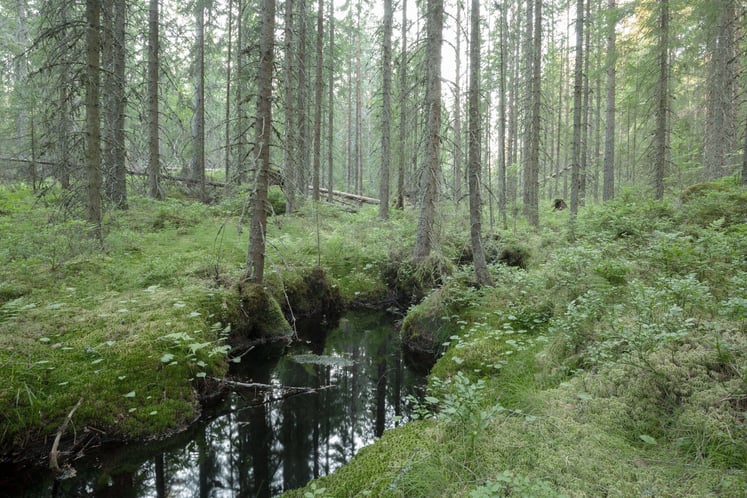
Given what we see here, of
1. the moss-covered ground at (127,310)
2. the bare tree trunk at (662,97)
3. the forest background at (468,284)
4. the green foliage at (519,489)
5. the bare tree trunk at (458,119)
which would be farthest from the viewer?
the bare tree trunk at (662,97)

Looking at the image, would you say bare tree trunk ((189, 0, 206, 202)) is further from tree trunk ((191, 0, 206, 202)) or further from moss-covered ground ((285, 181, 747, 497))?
moss-covered ground ((285, 181, 747, 497))

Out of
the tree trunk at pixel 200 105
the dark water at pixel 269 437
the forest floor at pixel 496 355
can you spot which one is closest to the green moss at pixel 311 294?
the forest floor at pixel 496 355

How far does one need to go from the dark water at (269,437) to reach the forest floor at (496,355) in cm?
40

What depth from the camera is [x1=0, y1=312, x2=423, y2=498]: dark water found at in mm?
4246

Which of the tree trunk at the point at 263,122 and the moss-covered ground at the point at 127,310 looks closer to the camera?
the moss-covered ground at the point at 127,310

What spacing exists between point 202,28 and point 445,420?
18.7m

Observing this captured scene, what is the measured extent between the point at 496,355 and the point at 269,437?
321 cm

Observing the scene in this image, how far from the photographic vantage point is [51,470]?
4152 mm

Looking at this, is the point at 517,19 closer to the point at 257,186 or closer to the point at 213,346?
the point at 257,186

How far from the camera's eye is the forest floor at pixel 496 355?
293 centimetres

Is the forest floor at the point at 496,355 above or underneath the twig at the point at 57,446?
above

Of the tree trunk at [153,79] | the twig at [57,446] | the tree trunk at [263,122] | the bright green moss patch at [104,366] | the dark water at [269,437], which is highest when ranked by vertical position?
the tree trunk at [153,79]

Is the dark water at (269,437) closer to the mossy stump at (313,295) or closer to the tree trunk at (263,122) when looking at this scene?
the mossy stump at (313,295)

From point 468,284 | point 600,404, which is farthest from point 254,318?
point 600,404
